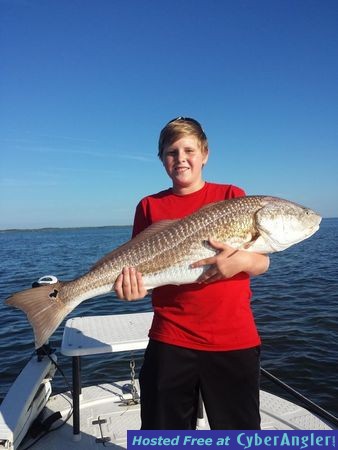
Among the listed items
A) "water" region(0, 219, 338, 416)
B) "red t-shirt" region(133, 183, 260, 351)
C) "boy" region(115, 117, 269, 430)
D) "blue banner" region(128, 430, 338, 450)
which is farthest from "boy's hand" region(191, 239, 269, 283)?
"water" region(0, 219, 338, 416)

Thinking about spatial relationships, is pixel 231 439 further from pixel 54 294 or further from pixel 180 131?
pixel 180 131

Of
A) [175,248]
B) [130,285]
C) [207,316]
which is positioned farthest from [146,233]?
[207,316]

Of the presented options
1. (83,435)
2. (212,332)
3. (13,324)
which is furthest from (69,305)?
(13,324)

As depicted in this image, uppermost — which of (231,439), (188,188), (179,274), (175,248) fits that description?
(188,188)

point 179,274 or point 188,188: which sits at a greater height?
point 188,188

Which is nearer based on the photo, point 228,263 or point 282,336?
point 228,263

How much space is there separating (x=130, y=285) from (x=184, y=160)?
54.6 inches

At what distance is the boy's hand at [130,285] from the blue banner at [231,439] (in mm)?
1221

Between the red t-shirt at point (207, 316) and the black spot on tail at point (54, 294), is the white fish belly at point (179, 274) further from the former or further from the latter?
the black spot on tail at point (54, 294)

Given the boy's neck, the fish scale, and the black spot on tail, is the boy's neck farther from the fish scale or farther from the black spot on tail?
the black spot on tail

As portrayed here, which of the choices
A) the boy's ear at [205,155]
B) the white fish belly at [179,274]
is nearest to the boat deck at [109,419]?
the white fish belly at [179,274]

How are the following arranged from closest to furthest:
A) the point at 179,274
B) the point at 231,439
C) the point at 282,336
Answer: the point at 231,439, the point at 179,274, the point at 282,336

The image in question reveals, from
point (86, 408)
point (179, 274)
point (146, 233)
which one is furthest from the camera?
point (86, 408)

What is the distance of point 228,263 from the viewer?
3.36m
